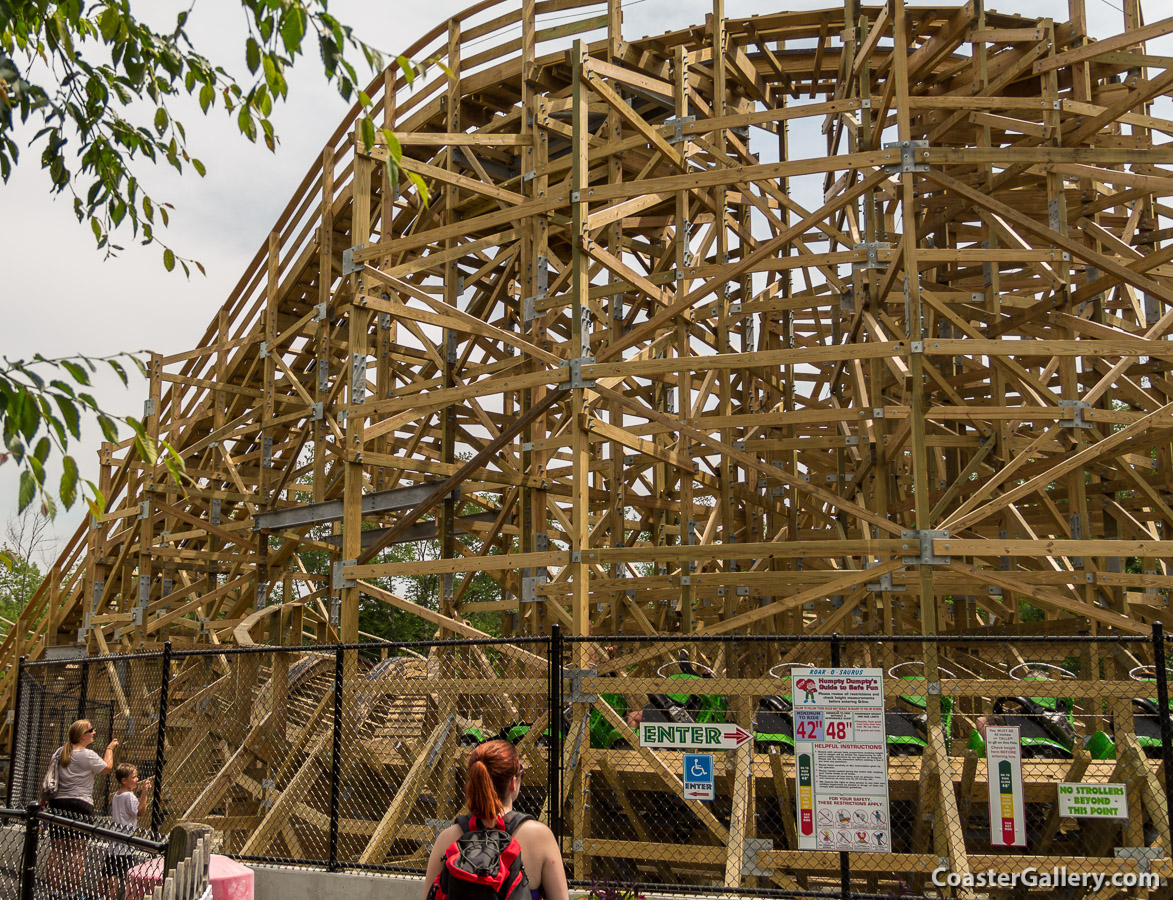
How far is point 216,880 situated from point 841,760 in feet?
12.1

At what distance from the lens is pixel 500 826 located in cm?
438

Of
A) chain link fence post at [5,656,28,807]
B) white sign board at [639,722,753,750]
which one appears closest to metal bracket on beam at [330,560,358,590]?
chain link fence post at [5,656,28,807]

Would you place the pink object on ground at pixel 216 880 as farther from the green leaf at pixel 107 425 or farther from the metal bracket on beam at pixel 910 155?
the metal bracket on beam at pixel 910 155

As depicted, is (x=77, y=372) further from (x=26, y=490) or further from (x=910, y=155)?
(x=910, y=155)

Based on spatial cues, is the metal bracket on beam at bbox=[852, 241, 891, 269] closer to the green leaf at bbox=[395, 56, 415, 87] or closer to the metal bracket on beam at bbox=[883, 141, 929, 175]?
the metal bracket on beam at bbox=[883, 141, 929, 175]

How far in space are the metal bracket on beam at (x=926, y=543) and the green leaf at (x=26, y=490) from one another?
298 inches

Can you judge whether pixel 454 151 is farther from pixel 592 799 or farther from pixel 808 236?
pixel 592 799

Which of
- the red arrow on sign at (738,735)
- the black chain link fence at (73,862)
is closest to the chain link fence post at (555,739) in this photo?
the red arrow on sign at (738,735)

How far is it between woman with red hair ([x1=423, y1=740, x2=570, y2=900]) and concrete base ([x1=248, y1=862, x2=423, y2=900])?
159 inches

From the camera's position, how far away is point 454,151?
15.2m

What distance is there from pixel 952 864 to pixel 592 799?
346 cm

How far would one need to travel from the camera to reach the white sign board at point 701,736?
7551 millimetres

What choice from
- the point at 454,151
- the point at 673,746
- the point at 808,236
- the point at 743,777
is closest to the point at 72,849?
the point at 673,746

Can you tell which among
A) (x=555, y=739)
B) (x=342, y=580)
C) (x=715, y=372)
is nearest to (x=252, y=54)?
(x=555, y=739)
